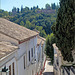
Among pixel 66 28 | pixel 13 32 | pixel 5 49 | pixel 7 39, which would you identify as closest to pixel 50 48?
pixel 66 28

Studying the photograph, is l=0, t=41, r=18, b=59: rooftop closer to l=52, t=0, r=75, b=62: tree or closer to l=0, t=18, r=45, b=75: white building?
l=0, t=18, r=45, b=75: white building

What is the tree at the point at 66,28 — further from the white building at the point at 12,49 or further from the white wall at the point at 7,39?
the white wall at the point at 7,39

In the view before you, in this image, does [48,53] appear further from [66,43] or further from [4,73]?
[4,73]

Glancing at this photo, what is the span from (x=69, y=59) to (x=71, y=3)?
5224 mm

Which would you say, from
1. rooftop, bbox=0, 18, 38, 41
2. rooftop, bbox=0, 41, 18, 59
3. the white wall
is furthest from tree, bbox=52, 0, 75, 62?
rooftop, bbox=0, 41, 18, 59

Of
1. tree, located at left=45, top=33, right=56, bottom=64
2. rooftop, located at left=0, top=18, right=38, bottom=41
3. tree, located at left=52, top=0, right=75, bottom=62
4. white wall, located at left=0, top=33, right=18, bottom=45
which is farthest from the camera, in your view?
tree, located at left=45, top=33, right=56, bottom=64

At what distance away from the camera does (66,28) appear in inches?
432

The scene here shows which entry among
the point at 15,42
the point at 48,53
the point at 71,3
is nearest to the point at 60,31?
the point at 71,3

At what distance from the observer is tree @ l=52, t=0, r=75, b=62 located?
10.8 meters

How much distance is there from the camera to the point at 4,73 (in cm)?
439

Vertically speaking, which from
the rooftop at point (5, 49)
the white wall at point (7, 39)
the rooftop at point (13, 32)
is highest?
the rooftop at point (13, 32)

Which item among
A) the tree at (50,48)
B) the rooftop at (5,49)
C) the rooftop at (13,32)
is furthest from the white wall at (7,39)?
the tree at (50,48)

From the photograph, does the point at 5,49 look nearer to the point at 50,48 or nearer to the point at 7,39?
the point at 7,39

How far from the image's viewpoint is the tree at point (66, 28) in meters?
10.8
